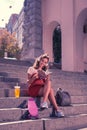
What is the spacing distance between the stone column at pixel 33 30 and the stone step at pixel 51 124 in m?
11.1

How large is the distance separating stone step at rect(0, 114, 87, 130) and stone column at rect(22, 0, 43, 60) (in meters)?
11.1

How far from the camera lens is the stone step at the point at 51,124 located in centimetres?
500

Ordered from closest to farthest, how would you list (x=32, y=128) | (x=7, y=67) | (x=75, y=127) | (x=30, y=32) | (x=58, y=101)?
(x=32, y=128) < (x=75, y=127) < (x=58, y=101) < (x=7, y=67) < (x=30, y=32)

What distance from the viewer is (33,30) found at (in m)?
17.8

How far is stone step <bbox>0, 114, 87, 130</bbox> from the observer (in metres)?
5.00

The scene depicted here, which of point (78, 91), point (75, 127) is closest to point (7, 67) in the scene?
point (78, 91)

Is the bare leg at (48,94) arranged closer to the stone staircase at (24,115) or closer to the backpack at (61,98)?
the stone staircase at (24,115)

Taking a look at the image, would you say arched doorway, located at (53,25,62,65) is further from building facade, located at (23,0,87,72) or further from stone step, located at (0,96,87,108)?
stone step, located at (0,96,87,108)

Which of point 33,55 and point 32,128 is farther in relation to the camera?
point 33,55

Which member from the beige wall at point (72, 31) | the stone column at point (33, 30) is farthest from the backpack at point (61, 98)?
the stone column at point (33, 30)

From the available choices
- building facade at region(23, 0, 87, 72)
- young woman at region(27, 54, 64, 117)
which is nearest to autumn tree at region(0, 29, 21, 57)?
building facade at region(23, 0, 87, 72)

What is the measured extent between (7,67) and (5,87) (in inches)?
118

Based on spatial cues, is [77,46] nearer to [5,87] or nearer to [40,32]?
[40,32]

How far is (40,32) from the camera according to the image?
18.1 metres
